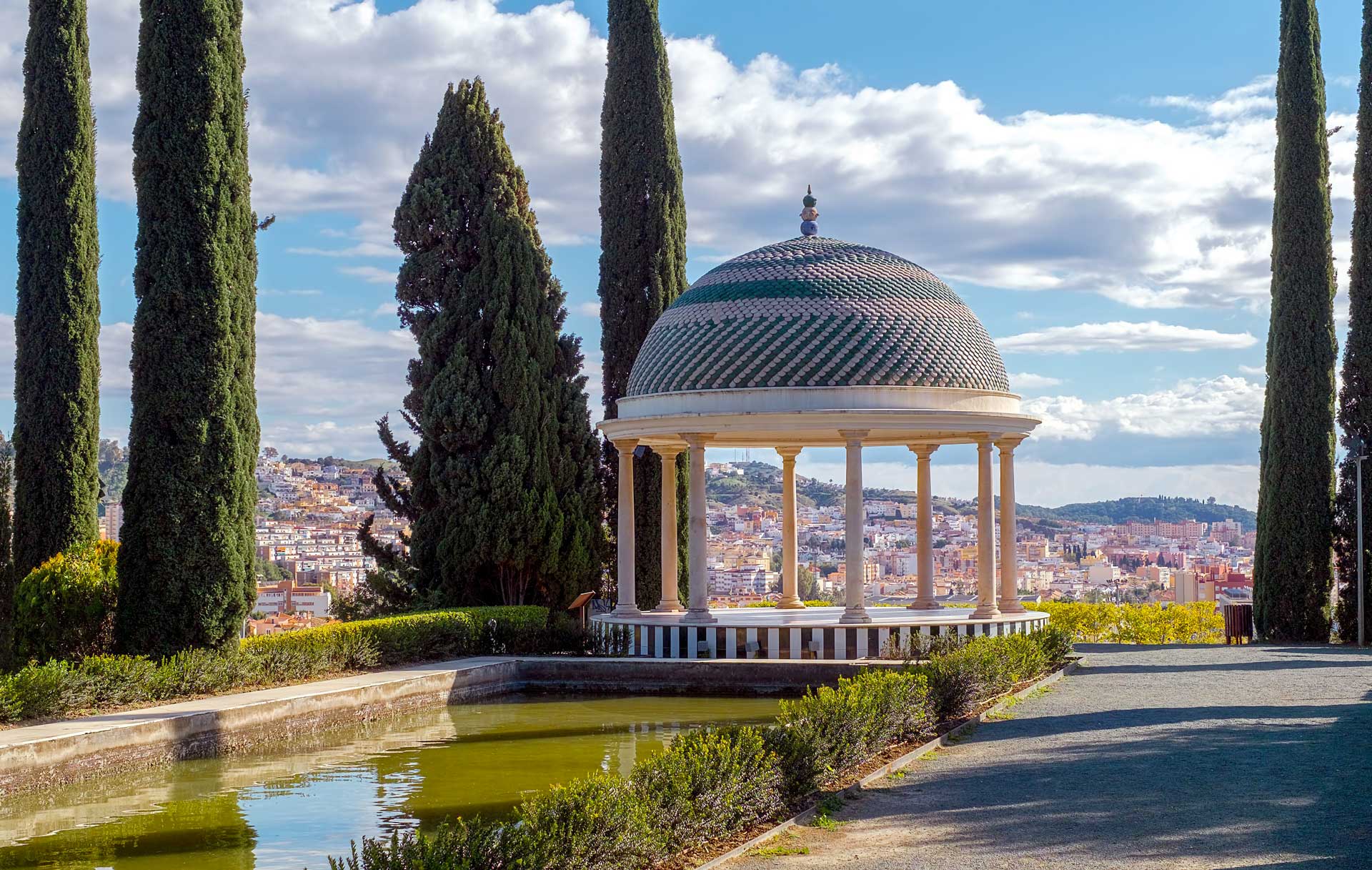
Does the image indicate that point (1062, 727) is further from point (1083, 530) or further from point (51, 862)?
point (1083, 530)

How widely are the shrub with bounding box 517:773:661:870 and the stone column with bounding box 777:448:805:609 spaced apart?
66.0ft

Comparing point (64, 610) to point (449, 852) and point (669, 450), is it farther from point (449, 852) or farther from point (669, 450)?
point (449, 852)

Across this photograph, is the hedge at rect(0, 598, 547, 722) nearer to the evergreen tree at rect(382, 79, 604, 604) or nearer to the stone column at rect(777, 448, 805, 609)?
the evergreen tree at rect(382, 79, 604, 604)

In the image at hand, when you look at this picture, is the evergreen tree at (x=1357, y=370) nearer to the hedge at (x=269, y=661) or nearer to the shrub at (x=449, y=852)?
the hedge at (x=269, y=661)

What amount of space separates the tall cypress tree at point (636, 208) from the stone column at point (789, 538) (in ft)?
6.66

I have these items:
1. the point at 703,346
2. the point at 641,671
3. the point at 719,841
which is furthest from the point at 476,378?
the point at 719,841

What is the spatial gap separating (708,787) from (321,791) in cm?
518

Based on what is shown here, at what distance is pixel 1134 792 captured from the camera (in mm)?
11367

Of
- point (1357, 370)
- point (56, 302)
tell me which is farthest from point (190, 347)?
point (1357, 370)

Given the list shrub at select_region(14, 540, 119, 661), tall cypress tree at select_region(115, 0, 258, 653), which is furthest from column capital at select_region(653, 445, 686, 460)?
shrub at select_region(14, 540, 119, 661)

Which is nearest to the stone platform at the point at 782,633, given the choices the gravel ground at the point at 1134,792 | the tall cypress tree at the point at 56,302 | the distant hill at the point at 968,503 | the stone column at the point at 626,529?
the stone column at the point at 626,529

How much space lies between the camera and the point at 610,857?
8.49 meters

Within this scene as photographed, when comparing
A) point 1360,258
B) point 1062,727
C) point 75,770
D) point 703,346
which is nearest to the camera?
point 75,770

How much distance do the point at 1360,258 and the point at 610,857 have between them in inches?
929
